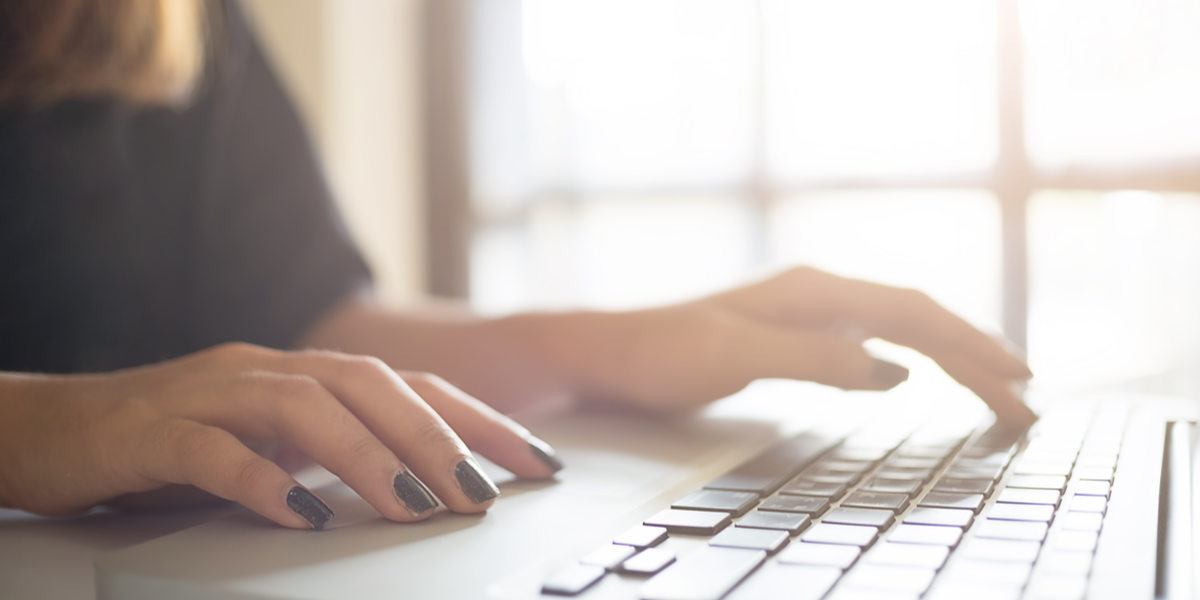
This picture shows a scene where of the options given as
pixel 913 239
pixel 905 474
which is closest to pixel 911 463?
pixel 905 474

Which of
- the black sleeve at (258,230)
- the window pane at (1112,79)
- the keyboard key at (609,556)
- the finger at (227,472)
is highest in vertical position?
Result: the window pane at (1112,79)

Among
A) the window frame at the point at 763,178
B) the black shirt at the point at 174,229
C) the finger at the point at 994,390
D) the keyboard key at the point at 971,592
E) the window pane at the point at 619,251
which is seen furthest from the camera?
the window pane at the point at 619,251

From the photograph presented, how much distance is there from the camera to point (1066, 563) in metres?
0.25

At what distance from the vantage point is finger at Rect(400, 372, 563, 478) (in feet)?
1.27

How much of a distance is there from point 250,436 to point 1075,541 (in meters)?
0.31

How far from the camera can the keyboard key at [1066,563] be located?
240 millimetres

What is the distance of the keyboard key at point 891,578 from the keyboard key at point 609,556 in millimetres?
62

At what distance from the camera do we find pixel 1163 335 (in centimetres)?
185

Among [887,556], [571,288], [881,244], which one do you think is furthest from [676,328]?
[571,288]

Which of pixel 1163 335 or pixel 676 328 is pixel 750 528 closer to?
pixel 676 328

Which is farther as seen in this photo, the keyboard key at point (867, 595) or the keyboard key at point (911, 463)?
the keyboard key at point (911, 463)

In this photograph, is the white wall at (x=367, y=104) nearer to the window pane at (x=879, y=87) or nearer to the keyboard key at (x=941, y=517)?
the window pane at (x=879, y=87)

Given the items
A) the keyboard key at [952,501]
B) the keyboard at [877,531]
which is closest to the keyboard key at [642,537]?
the keyboard at [877,531]

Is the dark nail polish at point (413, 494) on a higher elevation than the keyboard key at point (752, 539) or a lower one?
higher
